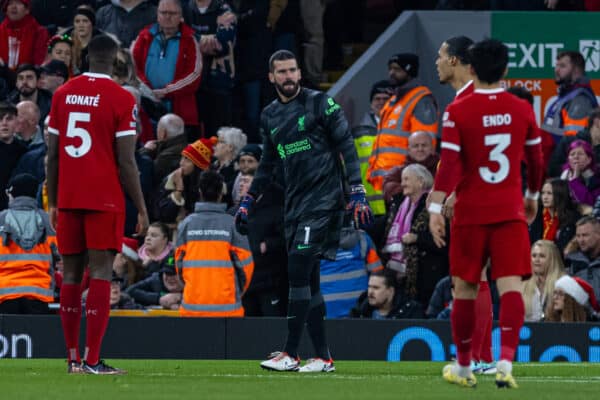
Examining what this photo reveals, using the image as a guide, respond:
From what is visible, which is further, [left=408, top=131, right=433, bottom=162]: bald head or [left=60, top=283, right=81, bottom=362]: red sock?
[left=408, top=131, right=433, bottom=162]: bald head

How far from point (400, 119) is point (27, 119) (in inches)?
163

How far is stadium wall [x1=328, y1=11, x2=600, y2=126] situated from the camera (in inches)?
730

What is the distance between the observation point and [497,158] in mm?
9445

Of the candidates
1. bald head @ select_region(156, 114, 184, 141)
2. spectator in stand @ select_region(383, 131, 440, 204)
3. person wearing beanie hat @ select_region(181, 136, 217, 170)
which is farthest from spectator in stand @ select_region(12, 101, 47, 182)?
spectator in stand @ select_region(383, 131, 440, 204)

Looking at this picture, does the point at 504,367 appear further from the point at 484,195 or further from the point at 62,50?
the point at 62,50

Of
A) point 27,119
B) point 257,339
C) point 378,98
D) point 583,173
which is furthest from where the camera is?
point 378,98

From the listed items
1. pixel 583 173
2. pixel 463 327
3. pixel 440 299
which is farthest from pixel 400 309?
pixel 463 327

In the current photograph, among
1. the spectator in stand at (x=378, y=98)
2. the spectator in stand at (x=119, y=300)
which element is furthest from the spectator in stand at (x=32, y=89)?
the spectator in stand at (x=378, y=98)

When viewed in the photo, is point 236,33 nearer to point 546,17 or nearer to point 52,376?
point 546,17

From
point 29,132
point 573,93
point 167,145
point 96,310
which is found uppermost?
point 573,93

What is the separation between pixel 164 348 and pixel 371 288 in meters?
2.04

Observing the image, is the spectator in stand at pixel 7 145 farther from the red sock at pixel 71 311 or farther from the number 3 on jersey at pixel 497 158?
the number 3 on jersey at pixel 497 158

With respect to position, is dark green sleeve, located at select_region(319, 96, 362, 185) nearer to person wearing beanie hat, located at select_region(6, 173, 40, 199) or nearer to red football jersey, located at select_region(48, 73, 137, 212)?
red football jersey, located at select_region(48, 73, 137, 212)

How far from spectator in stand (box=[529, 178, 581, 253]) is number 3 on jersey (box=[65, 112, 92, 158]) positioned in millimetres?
5992
